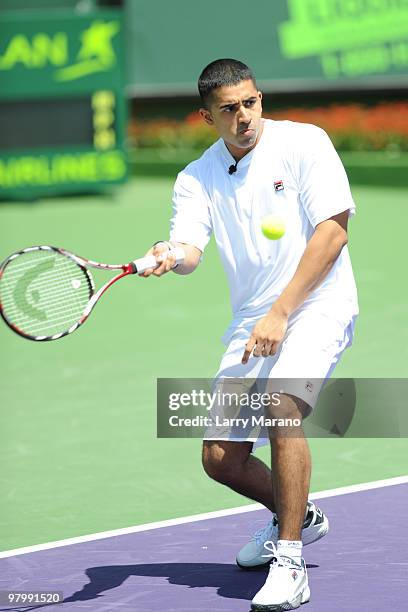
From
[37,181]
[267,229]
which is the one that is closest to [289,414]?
[267,229]

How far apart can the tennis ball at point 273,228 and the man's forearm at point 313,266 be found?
14 centimetres

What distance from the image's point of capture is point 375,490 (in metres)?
6.79

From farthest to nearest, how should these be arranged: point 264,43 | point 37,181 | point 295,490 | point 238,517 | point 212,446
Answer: point 264,43
point 37,181
point 238,517
point 212,446
point 295,490

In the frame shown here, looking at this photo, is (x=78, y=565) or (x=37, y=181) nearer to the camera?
(x=78, y=565)

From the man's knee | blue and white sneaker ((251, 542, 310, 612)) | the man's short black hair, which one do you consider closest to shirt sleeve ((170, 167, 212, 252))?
the man's short black hair

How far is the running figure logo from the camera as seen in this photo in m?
19.4

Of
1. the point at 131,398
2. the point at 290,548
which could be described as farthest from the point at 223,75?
the point at 131,398

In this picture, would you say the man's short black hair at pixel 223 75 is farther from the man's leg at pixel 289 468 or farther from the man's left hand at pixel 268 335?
the man's leg at pixel 289 468

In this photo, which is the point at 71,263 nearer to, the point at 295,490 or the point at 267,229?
the point at 267,229

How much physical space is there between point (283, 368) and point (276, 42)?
1869cm

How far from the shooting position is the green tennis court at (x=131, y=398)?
6.83m

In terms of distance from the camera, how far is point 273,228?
5.40 metres

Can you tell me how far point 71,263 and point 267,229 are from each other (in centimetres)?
79

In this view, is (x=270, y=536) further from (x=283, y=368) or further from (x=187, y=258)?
(x=187, y=258)
